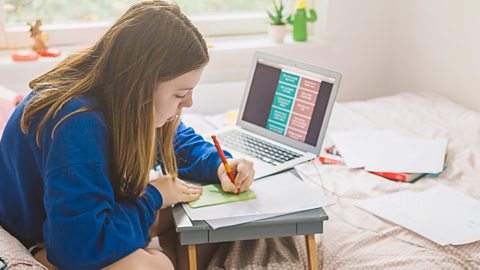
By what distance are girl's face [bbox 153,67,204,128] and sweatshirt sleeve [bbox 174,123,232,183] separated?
22cm

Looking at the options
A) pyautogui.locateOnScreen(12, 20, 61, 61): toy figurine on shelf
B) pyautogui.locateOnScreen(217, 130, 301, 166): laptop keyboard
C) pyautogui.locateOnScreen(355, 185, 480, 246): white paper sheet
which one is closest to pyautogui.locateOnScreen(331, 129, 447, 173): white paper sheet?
pyautogui.locateOnScreen(355, 185, 480, 246): white paper sheet

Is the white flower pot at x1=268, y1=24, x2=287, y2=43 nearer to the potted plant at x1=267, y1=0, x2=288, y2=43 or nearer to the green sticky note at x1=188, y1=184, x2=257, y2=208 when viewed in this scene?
the potted plant at x1=267, y1=0, x2=288, y2=43

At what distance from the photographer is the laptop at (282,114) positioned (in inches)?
66.6

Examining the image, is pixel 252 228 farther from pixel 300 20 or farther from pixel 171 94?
pixel 300 20

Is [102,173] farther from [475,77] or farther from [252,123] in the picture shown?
[475,77]

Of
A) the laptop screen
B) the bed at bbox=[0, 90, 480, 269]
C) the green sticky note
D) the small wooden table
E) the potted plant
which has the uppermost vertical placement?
the potted plant

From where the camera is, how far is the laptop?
169 cm

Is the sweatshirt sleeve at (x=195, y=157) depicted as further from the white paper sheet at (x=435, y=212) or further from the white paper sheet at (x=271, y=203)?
the white paper sheet at (x=435, y=212)

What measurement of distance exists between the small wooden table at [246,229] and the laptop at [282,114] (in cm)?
31

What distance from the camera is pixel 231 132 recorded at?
6.00 feet

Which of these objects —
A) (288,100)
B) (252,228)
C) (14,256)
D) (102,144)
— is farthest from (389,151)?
(14,256)

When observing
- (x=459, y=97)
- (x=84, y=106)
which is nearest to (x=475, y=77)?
(x=459, y=97)

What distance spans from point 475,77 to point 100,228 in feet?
5.63

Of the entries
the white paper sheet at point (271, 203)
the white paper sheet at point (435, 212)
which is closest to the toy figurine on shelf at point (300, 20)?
the white paper sheet at point (435, 212)
